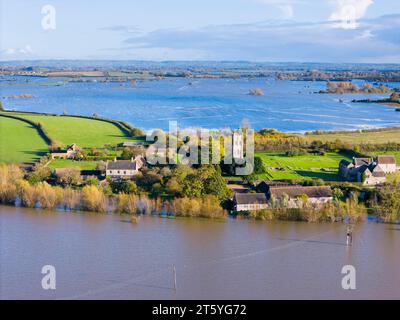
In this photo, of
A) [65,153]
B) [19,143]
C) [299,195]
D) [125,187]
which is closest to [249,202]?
[299,195]

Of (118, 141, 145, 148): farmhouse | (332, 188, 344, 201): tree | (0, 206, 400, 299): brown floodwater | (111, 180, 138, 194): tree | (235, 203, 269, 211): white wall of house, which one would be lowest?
(0, 206, 400, 299): brown floodwater

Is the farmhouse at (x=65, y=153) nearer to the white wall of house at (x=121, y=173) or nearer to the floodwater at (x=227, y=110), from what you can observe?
the white wall of house at (x=121, y=173)

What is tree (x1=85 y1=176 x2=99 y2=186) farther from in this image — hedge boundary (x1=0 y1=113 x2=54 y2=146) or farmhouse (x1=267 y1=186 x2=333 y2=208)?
hedge boundary (x1=0 y1=113 x2=54 y2=146)

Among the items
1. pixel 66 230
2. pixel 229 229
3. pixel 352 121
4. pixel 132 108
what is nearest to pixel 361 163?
pixel 229 229

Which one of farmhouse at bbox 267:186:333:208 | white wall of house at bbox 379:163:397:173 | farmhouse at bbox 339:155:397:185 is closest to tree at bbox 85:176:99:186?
farmhouse at bbox 267:186:333:208

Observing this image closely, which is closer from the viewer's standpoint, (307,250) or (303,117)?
(307,250)
